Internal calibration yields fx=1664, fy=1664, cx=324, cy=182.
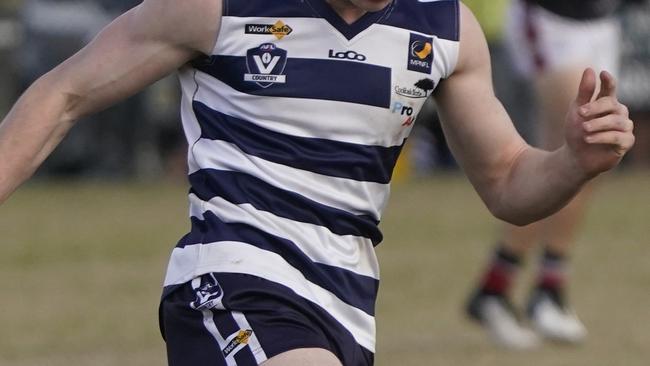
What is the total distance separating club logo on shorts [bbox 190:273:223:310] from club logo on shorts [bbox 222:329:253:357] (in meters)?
0.08

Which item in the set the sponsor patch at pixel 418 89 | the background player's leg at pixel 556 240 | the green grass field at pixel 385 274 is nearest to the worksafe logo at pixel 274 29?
the sponsor patch at pixel 418 89

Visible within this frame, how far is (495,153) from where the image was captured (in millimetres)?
4363

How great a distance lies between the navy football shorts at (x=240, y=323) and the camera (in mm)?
3861

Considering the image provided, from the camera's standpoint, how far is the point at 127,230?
11.5 meters

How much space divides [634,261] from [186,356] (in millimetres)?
6329

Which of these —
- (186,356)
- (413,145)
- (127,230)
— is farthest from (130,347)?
(413,145)

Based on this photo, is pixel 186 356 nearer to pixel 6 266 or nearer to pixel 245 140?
pixel 245 140

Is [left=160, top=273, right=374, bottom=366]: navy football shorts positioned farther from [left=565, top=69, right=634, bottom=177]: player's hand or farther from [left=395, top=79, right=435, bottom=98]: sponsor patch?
[left=565, top=69, right=634, bottom=177]: player's hand

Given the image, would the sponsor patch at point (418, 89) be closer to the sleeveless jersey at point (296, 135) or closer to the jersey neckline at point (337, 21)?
the sleeveless jersey at point (296, 135)

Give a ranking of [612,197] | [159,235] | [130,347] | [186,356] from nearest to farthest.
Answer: [186,356] < [130,347] < [159,235] < [612,197]

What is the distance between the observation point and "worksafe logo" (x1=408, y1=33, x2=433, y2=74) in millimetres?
4152

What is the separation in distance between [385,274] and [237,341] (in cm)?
551

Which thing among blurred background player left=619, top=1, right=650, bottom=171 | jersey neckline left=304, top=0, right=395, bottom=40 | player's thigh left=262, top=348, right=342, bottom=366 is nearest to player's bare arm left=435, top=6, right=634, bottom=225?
jersey neckline left=304, top=0, right=395, bottom=40

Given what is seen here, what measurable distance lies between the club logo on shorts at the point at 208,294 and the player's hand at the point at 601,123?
0.93 m
